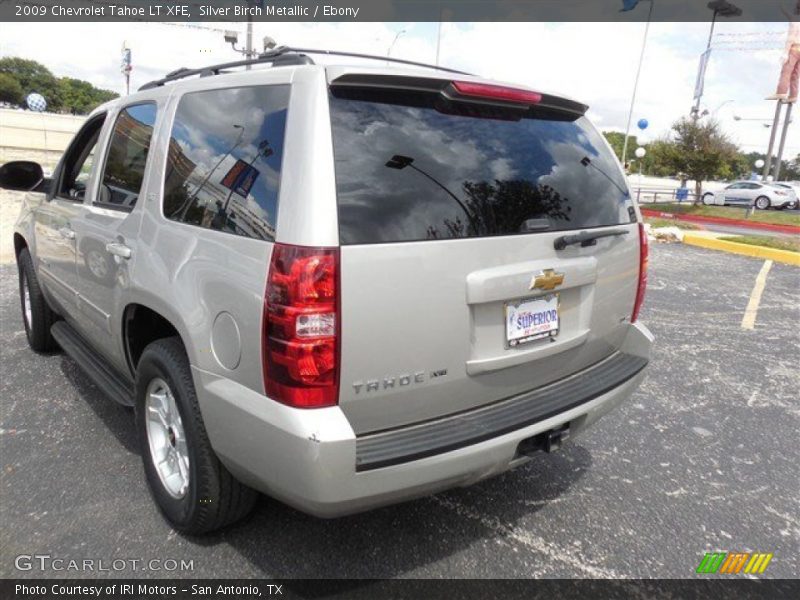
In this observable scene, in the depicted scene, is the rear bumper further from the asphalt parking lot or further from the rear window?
the rear window

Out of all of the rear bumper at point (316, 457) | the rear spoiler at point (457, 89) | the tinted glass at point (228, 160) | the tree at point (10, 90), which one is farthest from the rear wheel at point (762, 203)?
the tree at point (10, 90)

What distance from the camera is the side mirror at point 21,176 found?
3.82 m

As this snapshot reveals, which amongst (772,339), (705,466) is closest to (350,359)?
(705,466)

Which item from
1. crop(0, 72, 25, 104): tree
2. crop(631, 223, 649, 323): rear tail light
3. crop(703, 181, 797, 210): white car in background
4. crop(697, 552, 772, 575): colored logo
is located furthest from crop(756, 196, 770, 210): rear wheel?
crop(0, 72, 25, 104): tree

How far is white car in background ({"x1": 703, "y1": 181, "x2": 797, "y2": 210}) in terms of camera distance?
90.5ft

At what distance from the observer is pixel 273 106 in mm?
2055

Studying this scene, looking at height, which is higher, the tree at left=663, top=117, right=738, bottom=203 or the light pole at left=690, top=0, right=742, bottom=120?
the light pole at left=690, top=0, right=742, bottom=120

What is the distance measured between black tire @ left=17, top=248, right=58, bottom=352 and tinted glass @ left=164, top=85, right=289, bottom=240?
2527 millimetres

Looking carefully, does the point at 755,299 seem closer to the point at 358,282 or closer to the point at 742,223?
the point at 358,282

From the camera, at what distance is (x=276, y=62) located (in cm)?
229

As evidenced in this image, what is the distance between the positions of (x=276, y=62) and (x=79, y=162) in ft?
7.14

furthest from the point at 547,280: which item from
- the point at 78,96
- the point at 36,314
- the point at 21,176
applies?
the point at 78,96

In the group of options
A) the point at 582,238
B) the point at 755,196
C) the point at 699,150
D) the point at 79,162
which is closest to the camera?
the point at 582,238

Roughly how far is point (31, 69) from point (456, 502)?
130682mm
